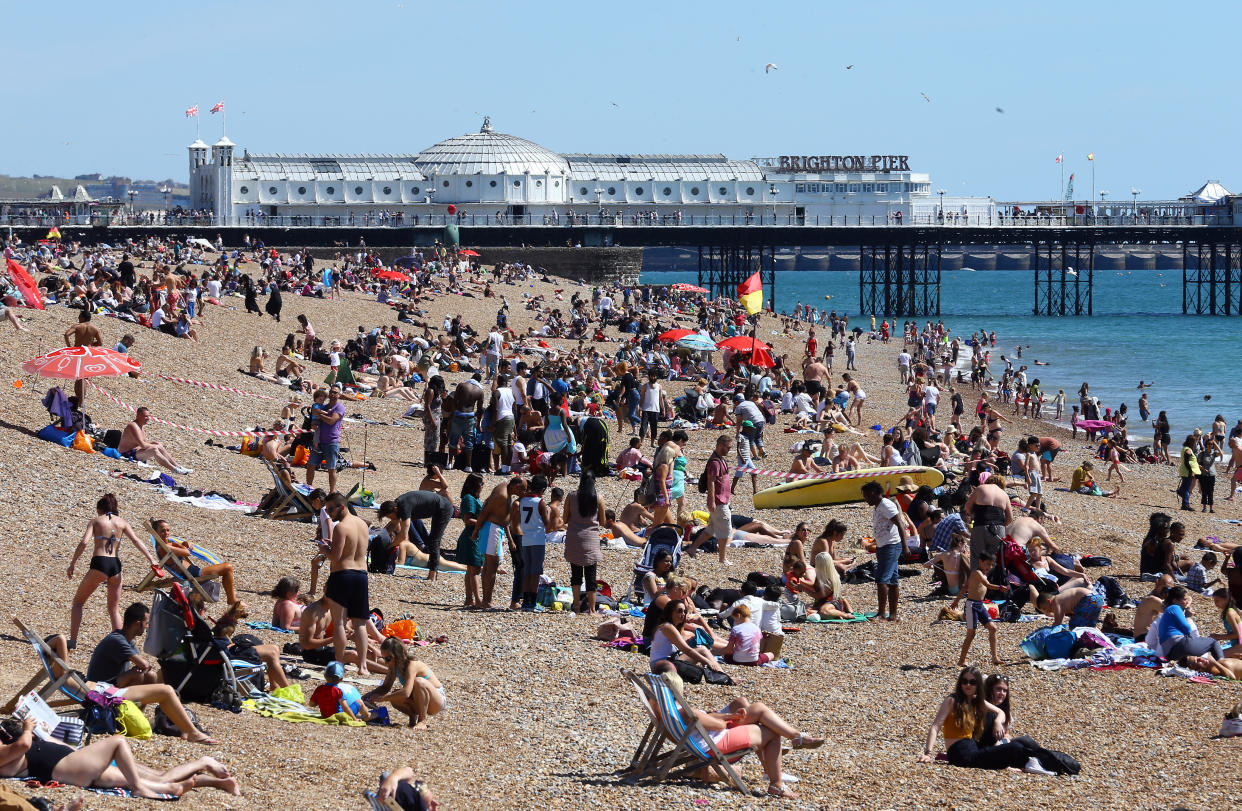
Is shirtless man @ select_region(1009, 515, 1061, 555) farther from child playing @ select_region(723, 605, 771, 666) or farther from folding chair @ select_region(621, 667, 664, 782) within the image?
folding chair @ select_region(621, 667, 664, 782)

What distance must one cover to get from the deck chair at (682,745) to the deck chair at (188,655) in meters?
2.36

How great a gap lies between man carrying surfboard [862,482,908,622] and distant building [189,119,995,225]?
5650 cm

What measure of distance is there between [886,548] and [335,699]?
4.96 meters

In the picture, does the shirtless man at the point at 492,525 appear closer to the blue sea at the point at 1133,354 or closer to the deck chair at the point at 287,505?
the deck chair at the point at 287,505

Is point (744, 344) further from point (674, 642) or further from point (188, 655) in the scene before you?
point (188, 655)

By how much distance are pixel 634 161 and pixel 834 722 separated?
6682cm

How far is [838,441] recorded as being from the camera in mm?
23484

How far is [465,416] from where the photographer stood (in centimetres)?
1761

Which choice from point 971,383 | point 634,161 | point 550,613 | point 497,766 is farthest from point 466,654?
point 634,161

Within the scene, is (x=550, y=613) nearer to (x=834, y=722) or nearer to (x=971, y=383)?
(x=834, y=722)

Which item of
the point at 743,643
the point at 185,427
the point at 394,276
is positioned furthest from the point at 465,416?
the point at 394,276

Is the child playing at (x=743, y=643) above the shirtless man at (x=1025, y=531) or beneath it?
beneath

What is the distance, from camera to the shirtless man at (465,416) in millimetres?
17453

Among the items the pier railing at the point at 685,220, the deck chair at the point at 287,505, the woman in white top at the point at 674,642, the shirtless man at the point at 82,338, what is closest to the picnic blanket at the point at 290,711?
the woman in white top at the point at 674,642
